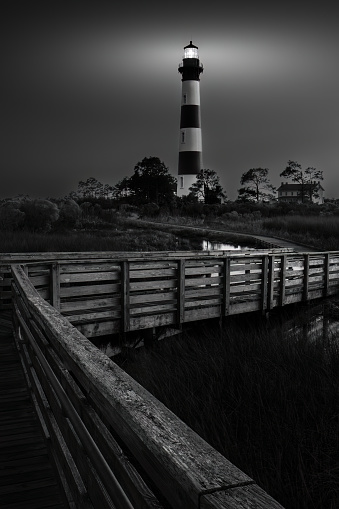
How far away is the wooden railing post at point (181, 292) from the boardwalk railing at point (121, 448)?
6124 millimetres

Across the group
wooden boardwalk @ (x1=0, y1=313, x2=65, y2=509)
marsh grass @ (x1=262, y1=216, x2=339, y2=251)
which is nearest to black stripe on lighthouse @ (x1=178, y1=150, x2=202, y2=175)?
marsh grass @ (x1=262, y1=216, x2=339, y2=251)

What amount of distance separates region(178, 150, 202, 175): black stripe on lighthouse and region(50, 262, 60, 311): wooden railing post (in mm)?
47593

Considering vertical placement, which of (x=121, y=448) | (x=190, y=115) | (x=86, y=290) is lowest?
(x=86, y=290)

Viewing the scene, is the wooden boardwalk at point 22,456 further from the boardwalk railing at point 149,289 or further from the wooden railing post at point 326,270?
the wooden railing post at point 326,270

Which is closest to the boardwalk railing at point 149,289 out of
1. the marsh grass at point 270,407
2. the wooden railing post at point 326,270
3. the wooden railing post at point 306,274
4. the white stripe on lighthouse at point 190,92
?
the wooden railing post at point 306,274

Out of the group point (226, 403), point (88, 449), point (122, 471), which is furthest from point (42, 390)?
point (122, 471)

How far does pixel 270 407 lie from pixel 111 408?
9.69ft

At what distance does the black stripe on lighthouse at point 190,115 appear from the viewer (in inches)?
2087

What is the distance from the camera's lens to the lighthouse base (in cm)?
5901

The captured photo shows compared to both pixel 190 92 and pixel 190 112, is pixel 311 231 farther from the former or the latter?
pixel 190 92

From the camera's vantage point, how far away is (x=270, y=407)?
14.4ft

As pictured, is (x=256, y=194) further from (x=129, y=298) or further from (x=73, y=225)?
(x=129, y=298)

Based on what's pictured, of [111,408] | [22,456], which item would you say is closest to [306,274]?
[22,456]

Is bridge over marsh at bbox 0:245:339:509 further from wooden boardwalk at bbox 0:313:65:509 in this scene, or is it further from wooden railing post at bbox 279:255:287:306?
wooden railing post at bbox 279:255:287:306
